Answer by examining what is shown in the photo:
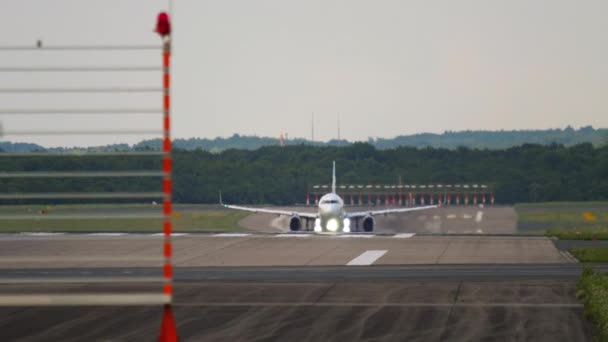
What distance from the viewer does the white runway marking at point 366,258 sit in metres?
40.4

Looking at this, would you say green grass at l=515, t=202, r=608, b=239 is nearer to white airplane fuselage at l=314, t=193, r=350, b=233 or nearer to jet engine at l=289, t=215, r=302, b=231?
white airplane fuselage at l=314, t=193, r=350, b=233

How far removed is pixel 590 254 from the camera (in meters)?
43.2

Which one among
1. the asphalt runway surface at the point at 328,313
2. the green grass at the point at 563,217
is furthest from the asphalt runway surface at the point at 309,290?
the green grass at the point at 563,217

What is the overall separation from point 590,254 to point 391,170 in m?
89.7

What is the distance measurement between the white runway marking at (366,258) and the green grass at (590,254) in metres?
8.65

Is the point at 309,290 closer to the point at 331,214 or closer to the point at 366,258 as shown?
the point at 366,258

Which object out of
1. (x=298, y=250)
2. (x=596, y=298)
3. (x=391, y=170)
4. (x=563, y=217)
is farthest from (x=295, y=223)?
(x=391, y=170)

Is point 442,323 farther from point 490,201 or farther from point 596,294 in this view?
point 490,201

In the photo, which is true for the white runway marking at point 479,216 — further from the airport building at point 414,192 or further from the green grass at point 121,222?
the airport building at point 414,192

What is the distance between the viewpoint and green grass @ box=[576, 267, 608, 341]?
69.1 ft

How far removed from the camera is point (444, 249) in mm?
46938

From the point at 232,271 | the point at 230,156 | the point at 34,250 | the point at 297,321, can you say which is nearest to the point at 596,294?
the point at 297,321

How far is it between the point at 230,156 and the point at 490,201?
37.8 metres

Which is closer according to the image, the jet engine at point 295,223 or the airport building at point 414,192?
the jet engine at point 295,223
